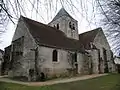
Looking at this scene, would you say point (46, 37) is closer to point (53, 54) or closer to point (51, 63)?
point (53, 54)

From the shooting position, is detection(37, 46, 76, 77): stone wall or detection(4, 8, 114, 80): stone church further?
detection(4, 8, 114, 80): stone church

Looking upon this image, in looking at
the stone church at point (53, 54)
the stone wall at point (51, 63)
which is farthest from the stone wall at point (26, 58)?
the stone wall at point (51, 63)

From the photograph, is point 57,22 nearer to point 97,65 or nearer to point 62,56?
point 62,56

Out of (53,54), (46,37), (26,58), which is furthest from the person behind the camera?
(46,37)

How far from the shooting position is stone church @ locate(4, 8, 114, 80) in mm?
20250

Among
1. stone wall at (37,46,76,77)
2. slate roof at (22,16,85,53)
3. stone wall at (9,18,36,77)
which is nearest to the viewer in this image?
stone wall at (37,46,76,77)

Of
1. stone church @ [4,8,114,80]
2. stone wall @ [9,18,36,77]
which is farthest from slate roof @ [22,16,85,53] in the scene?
stone wall @ [9,18,36,77]

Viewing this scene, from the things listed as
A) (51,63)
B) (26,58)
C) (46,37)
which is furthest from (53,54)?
(26,58)

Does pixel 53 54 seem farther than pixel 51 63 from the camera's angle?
Yes

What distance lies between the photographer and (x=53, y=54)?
21750 mm

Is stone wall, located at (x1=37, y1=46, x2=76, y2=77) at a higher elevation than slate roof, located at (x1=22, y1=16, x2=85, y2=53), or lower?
lower

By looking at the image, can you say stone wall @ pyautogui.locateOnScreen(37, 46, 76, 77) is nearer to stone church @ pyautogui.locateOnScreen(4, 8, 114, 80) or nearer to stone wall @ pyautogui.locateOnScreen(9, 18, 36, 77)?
stone church @ pyautogui.locateOnScreen(4, 8, 114, 80)

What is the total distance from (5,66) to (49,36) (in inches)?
373

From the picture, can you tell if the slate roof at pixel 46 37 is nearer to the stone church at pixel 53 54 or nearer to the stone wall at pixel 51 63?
the stone church at pixel 53 54
